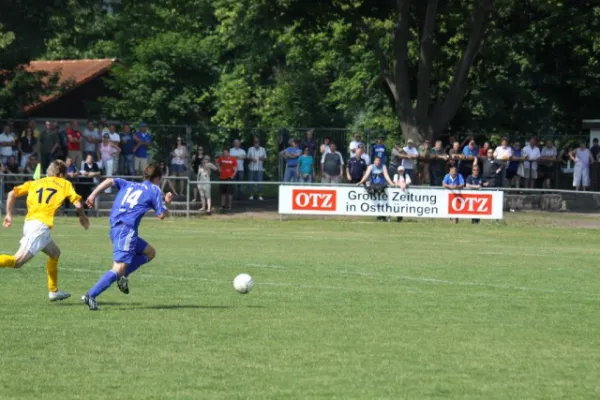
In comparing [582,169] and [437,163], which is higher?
[437,163]

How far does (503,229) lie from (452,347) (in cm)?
1898

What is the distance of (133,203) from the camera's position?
534 inches

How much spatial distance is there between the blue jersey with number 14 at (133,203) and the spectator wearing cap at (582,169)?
24.3 m

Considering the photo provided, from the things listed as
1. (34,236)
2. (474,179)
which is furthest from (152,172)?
(474,179)

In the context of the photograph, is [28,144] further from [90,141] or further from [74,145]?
[90,141]

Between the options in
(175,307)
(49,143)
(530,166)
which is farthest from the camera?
(530,166)

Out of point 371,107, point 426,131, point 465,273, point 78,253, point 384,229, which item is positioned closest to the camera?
point 465,273

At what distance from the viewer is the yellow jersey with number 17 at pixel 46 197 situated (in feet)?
45.4

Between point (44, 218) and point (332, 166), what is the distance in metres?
19.7

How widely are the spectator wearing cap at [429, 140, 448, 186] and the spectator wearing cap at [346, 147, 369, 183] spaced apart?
258cm

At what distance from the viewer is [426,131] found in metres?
37.9

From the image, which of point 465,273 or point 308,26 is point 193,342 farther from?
point 308,26

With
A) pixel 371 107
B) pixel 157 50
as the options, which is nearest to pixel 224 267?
pixel 157 50

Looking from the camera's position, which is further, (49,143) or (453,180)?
(49,143)
